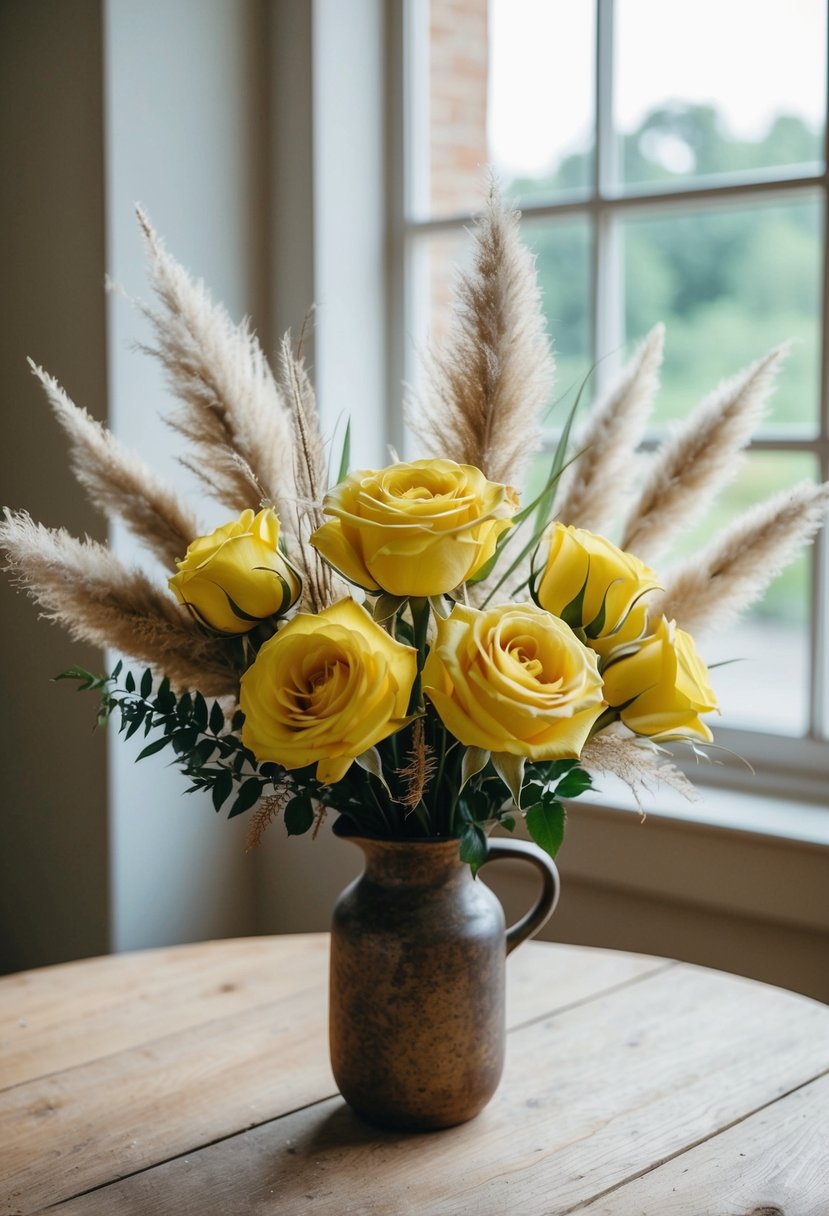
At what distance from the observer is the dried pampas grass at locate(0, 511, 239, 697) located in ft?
3.09

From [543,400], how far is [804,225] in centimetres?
991

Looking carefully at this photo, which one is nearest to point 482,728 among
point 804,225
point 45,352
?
point 45,352

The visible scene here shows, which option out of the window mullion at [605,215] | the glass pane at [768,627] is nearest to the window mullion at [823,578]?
the window mullion at [605,215]

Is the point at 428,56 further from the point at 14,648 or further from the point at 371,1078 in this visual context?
the point at 371,1078

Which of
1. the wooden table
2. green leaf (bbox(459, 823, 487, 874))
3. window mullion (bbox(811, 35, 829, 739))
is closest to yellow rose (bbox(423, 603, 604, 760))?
green leaf (bbox(459, 823, 487, 874))

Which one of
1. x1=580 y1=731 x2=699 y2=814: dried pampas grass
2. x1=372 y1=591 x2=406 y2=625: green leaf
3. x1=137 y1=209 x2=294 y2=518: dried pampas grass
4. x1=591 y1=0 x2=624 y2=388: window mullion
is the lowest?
x1=580 y1=731 x2=699 y2=814: dried pampas grass

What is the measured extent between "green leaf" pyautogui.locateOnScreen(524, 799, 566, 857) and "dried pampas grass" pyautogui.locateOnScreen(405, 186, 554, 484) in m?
0.25

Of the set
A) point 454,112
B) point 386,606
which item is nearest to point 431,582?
point 386,606

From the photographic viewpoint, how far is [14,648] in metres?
2.07

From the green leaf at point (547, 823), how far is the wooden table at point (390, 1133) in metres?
0.26

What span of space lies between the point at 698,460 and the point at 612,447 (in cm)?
7

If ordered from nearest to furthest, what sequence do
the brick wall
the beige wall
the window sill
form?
the window sill, the beige wall, the brick wall

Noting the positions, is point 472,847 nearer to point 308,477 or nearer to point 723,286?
point 308,477

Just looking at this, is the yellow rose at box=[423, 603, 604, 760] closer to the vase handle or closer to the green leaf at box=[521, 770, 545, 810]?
the green leaf at box=[521, 770, 545, 810]
